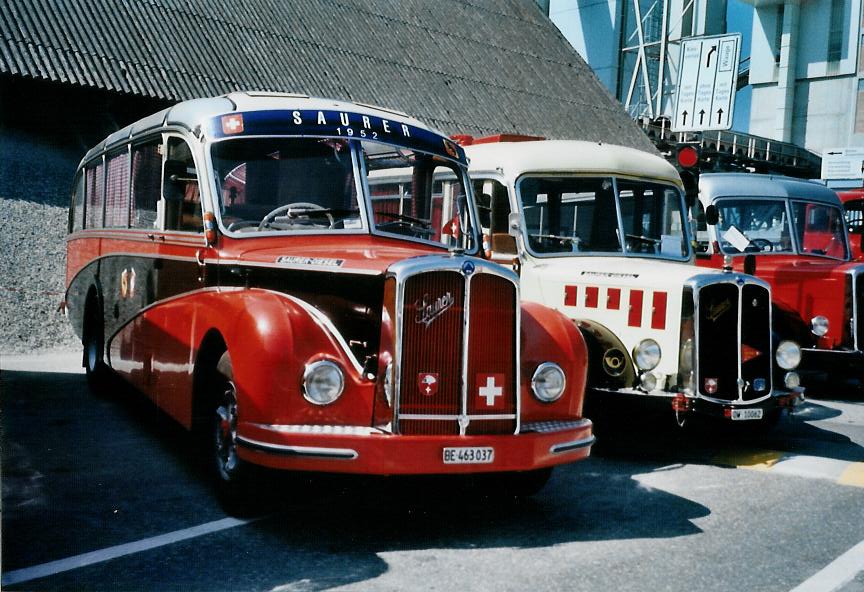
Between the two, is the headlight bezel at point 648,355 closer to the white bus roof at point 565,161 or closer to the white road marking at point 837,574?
the white bus roof at point 565,161

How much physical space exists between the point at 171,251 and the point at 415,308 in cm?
243

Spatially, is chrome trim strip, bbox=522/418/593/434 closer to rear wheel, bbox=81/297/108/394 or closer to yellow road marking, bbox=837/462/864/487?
yellow road marking, bbox=837/462/864/487

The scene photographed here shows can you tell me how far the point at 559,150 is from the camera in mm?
8727

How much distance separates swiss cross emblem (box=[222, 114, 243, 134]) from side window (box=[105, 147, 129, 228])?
2279mm

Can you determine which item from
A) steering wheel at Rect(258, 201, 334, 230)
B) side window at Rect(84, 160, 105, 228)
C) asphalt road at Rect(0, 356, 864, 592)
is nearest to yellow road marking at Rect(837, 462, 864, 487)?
asphalt road at Rect(0, 356, 864, 592)

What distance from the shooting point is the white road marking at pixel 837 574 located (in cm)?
458

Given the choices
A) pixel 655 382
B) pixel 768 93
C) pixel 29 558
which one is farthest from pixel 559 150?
pixel 768 93

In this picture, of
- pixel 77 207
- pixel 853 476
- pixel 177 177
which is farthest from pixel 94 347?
pixel 853 476

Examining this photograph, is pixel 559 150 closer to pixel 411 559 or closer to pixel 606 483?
pixel 606 483

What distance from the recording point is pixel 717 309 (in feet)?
23.7

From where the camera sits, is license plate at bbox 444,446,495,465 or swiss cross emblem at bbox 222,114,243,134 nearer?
license plate at bbox 444,446,495,465

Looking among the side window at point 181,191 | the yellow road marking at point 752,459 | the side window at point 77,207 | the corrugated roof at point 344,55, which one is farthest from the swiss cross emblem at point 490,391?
the corrugated roof at point 344,55

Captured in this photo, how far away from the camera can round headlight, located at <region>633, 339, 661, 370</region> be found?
7223 mm

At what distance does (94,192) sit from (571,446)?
6386mm
